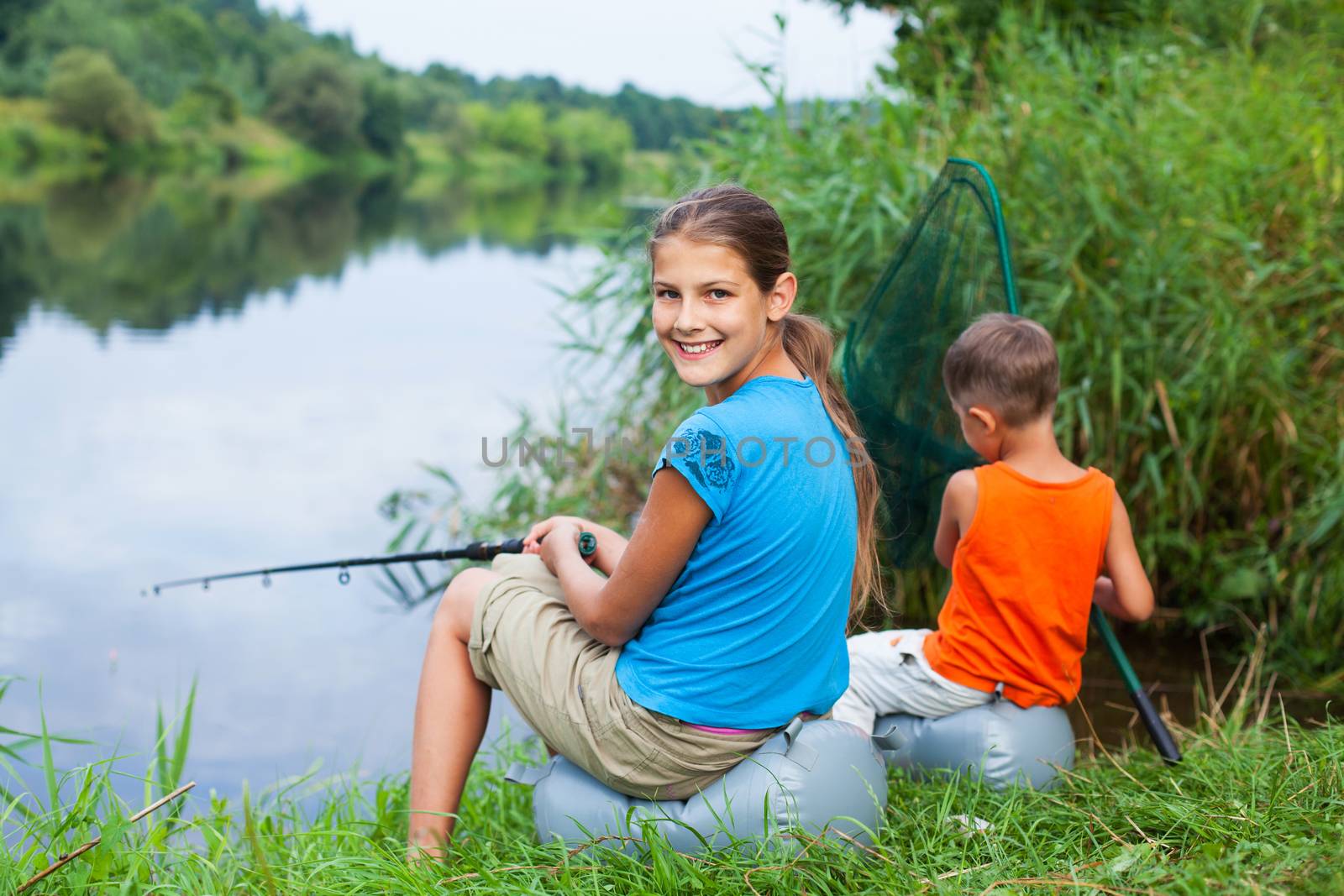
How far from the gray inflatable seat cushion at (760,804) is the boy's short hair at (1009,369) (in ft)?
2.21

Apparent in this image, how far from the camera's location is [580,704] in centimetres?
186

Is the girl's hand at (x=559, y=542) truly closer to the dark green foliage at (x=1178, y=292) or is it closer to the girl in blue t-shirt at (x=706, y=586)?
the girl in blue t-shirt at (x=706, y=586)

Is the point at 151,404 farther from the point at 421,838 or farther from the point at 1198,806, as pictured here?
the point at 1198,806

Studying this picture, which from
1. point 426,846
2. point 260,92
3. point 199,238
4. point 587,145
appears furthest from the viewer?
point 260,92

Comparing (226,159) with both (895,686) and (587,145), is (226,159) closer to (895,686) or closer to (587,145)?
(587,145)

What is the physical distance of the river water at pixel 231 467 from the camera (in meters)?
3.64

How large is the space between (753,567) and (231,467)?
4.87 meters

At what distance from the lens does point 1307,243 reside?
3.67m

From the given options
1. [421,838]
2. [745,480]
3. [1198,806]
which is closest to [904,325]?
[745,480]

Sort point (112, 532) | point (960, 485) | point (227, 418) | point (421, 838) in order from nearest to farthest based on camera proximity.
Answer: point (421, 838) → point (960, 485) → point (112, 532) → point (227, 418)

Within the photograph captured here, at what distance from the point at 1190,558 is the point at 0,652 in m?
3.82

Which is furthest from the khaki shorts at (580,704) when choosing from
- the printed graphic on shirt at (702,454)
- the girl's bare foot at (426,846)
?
the printed graphic on shirt at (702,454)

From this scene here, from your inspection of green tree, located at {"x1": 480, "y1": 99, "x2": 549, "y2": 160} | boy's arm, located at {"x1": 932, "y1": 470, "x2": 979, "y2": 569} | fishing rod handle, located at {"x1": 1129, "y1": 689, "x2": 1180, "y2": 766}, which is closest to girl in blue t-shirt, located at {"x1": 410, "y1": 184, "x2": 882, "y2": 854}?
boy's arm, located at {"x1": 932, "y1": 470, "x2": 979, "y2": 569}

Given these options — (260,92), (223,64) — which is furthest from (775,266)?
(260,92)
